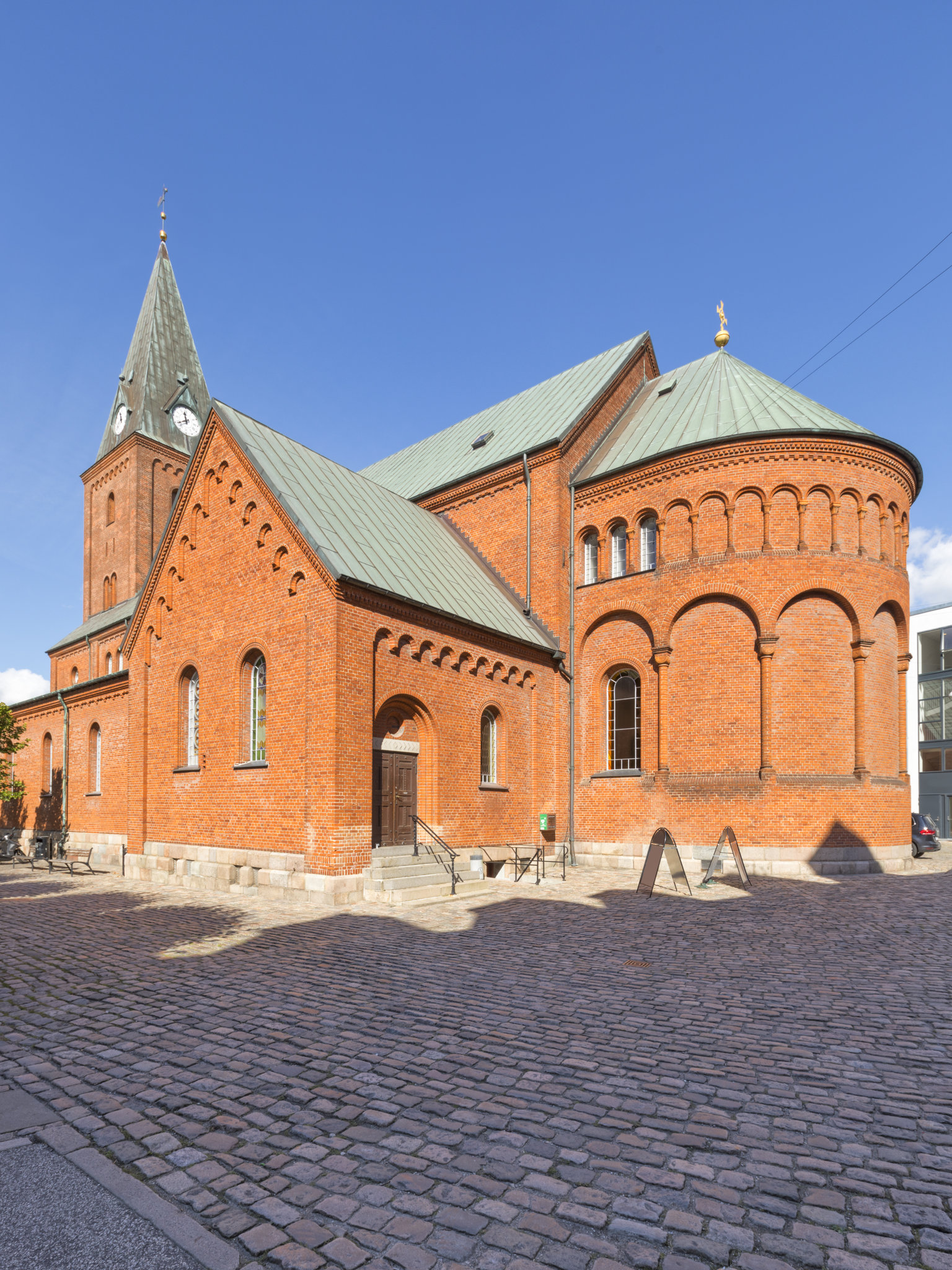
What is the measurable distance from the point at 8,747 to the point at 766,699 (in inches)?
970

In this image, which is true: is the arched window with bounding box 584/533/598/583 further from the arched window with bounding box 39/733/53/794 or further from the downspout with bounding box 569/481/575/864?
the arched window with bounding box 39/733/53/794

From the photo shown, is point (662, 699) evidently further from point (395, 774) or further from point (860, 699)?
point (395, 774)

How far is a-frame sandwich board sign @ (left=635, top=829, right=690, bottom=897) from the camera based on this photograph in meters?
15.0

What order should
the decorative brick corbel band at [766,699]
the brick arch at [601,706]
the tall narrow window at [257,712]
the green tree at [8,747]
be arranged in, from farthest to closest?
the green tree at [8,747] < the brick arch at [601,706] < the decorative brick corbel band at [766,699] < the tall narrow window at [257,712]

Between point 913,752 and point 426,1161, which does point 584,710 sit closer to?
point 426,1161

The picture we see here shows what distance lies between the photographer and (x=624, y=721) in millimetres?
21406

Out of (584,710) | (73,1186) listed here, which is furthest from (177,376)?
(73,1186)

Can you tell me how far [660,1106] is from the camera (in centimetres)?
517

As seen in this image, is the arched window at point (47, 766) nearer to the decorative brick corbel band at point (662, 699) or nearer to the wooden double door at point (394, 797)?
the wooden double door at point (394, 797)

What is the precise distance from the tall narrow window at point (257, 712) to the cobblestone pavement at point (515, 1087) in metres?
5.86

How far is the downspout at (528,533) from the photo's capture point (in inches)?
891

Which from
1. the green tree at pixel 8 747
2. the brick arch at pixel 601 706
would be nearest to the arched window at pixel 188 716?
the brick arch at pixel 601 706

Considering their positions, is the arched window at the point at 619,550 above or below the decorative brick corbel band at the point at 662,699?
above

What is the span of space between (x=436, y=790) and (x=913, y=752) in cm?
3994
